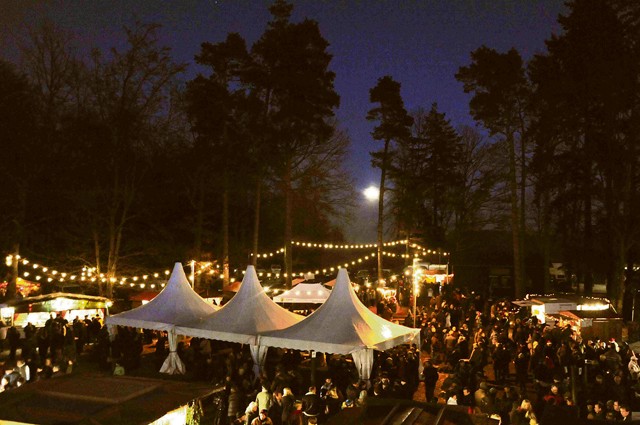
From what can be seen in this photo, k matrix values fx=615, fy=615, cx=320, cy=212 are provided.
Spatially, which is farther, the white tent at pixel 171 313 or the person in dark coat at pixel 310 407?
the white tent at pixel 171 313

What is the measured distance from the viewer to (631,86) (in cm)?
2409

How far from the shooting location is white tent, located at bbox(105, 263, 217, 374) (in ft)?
54.0

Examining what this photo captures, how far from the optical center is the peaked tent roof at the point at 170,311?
1683cm

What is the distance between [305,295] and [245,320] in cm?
721

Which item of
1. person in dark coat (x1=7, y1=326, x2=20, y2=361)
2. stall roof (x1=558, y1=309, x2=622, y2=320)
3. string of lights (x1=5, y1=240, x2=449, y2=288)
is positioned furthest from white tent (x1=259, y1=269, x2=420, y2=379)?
person in dark coat (x1=7, y1=326, x2=20, y2=361)

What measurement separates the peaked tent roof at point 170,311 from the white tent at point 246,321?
57cm

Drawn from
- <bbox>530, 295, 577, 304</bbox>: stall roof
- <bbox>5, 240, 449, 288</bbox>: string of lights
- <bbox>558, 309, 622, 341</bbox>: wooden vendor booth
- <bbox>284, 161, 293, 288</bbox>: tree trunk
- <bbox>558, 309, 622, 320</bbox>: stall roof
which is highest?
<bbox>284, 161, 293, 288</bbox>: tree trunk

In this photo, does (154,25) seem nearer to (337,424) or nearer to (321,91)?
(321,91)

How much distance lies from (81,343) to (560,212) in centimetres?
2095

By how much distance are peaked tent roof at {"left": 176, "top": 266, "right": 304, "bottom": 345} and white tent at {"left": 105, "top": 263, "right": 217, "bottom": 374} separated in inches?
21.6

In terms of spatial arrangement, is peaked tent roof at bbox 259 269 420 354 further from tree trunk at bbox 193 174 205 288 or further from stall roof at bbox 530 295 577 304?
tree trunk at bbox 193 174 205 288

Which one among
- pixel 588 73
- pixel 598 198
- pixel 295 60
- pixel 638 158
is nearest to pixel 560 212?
pixel 598 198

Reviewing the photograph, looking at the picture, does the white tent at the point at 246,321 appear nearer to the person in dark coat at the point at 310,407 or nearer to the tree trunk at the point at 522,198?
the person in dark coat at the point at 310,407

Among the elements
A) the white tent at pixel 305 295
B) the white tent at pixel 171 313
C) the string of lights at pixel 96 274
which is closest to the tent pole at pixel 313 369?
the white tent at pixel 171 313
